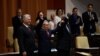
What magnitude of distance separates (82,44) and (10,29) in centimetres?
226

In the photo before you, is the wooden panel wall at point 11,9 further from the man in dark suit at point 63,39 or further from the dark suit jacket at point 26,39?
the dark suit jacket at point 26,39

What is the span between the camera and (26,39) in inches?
325

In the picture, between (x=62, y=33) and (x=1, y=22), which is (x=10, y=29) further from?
(x=62, y=33)

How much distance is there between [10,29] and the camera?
10984mm

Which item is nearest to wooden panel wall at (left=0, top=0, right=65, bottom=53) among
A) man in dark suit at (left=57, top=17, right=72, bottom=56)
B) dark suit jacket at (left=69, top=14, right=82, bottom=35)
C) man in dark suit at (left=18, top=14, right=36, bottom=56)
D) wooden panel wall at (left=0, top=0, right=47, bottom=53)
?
wooden panel wall at (left=0, top=0, right=47, bottom=53)

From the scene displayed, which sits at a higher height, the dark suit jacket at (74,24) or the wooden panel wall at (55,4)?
the wooden panel wall at (55,4)

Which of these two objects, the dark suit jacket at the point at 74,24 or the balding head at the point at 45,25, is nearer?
the balding head at the point at 45,25

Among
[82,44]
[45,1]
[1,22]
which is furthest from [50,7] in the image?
[82,44]

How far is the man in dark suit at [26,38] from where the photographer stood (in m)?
8.09

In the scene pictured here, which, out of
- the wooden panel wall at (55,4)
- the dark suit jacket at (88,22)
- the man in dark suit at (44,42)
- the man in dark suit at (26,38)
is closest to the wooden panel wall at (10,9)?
the wooden panel wall at (55,4)

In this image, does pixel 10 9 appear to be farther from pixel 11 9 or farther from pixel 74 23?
pixel 74 23

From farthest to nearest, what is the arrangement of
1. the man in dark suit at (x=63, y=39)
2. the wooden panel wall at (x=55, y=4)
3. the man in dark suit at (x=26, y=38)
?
the wooden panel wall at (x=55, y=4) → the man in dark suit at (x=63, y=39) → the man in dark suit at (x=26, y=38)

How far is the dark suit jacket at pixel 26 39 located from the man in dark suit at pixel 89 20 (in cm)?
355

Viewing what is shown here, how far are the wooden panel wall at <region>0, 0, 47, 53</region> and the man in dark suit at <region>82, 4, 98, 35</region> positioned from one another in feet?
6.42
